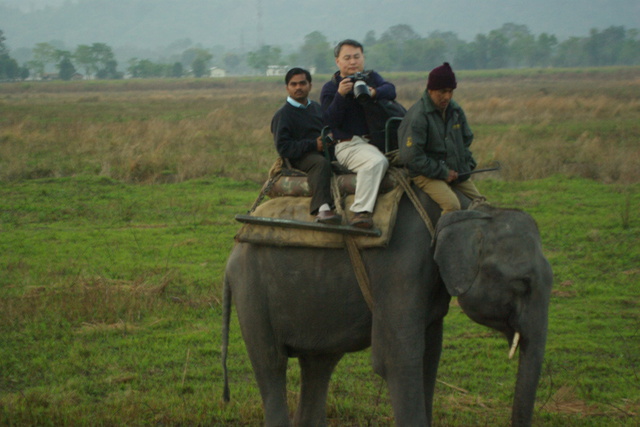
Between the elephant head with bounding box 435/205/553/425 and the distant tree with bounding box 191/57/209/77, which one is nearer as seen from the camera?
the elephant head with bounding box 435/205/553/425

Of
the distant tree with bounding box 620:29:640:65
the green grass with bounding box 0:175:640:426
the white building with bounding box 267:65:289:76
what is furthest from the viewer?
the white building with bounding box 267:65:289:76

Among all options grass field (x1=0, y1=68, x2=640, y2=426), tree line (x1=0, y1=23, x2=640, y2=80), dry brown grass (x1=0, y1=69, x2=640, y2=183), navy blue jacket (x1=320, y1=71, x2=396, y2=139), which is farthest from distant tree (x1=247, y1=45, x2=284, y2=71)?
navy blue jacket (x1=320, y1=71, x2=396, y2=139)

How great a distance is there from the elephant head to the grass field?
1615 millimetres

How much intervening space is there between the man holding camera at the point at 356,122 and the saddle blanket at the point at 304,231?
0.28ft

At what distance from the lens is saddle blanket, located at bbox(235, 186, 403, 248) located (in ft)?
15.1

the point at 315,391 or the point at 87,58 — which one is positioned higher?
the point at 315,391

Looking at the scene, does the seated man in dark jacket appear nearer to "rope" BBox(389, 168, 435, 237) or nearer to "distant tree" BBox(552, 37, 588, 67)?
"rope" BBox(389, 168, 435, 237)

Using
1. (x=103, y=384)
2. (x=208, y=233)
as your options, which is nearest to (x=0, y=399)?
(x=103, y=384)

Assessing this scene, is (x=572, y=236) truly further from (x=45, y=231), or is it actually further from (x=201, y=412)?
(x=45, y=231)

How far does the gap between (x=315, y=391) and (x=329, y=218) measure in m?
1.34

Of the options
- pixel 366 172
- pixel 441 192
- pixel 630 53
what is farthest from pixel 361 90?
pixel 630 53

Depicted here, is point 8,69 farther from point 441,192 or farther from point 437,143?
point 441,192

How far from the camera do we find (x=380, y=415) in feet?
19.1

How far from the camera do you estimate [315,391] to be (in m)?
5.36
